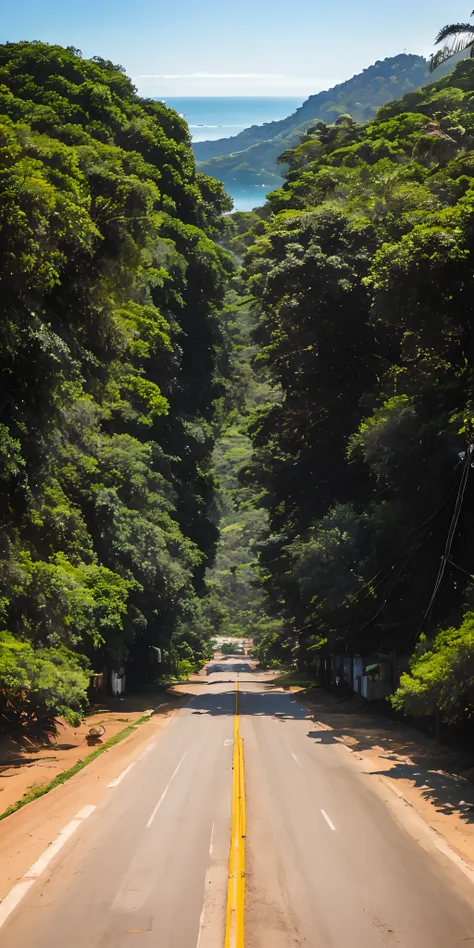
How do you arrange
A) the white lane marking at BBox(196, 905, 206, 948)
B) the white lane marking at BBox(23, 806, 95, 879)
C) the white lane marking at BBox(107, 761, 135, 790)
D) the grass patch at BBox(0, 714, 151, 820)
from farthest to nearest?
the white lane marking at BBox(107, 761, 135, 790) → the grass patch at BBox(0, 714, 151, 820) → the white lane marking at BBox(23, 806, 95, 879) → the white lane marking at BBox(196, 905, 206, 948)

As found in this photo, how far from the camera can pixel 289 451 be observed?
51781 mm

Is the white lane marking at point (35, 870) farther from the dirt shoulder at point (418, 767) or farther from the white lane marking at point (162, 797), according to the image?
the dirt shoulder at point (418, 767)

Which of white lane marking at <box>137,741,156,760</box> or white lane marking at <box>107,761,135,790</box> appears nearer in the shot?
white lane marking at <box>107,761,135,790</box>

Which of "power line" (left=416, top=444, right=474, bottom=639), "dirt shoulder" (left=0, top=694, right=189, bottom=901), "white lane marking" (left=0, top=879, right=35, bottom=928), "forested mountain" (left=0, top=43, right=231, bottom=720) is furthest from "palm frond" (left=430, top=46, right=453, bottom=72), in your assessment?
"white lane marking" (left=0, top=879, right=35, bottom=928)

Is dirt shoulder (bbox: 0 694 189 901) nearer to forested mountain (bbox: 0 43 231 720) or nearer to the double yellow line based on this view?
forested mountain (bbox: 0 43 231 720)

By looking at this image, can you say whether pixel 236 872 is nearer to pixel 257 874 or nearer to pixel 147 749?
pixel 257 874

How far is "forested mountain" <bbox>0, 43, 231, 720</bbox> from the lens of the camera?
68.5 ft

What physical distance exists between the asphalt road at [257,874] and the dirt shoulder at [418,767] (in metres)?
0.79

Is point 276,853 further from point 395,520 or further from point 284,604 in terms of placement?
point 284,604

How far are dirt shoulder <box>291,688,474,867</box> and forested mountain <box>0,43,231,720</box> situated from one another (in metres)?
10.3

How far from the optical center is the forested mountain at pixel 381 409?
28.6 meters

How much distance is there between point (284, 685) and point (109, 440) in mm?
40214

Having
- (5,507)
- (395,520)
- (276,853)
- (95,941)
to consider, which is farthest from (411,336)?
(95,941)

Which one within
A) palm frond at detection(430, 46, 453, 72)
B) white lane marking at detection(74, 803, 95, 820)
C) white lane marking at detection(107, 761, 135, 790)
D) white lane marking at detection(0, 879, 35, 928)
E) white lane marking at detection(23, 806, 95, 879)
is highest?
palm frond at detection(430, 46, 453, 72)
